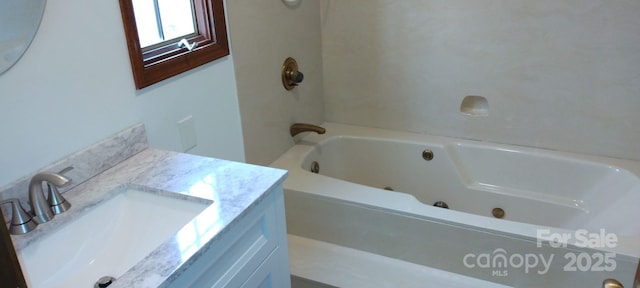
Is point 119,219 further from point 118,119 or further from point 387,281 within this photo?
point 387,281

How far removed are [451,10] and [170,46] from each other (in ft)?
4.59

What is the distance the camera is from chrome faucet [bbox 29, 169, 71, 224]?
1.00 metres

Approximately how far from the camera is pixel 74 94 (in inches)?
46.5

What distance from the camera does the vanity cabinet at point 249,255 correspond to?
972 mm

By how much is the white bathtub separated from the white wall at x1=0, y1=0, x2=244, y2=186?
0.81 meters

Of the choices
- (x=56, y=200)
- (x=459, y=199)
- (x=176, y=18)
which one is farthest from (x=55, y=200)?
(x=459, y=199)

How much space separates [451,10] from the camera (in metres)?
2.26

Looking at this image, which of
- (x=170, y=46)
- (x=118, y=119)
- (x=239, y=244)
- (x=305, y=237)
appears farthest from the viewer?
(x=305, y=237)

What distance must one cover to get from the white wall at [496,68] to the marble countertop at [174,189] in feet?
4.77

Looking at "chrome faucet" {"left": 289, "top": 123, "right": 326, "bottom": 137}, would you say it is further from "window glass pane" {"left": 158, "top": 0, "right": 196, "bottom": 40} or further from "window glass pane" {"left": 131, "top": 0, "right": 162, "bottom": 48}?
"window glass pane" {"left": 131, "top": 0, "right": 162, "bottom": 48}

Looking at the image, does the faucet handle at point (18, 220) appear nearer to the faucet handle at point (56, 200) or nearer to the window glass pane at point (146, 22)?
the faucet handle at point (56, 200)

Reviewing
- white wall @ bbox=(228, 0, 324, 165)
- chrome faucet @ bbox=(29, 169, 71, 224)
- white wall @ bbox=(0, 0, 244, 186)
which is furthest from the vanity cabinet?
white wall @ bbox=(228, 0, 324, 165)

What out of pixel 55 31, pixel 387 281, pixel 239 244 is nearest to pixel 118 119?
pixel 55 31

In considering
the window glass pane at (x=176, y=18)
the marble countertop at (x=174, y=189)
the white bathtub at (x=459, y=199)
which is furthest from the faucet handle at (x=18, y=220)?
the white bathtub at (x=459, y=199)
